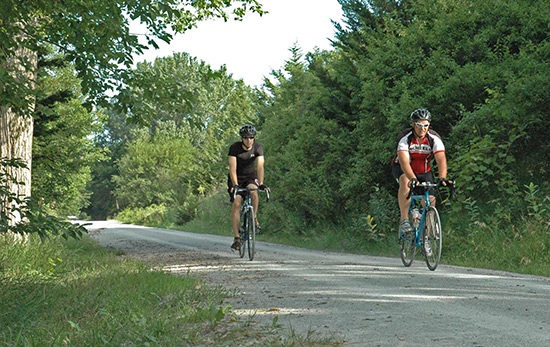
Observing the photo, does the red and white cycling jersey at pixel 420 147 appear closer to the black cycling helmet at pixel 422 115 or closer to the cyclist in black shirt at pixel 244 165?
the black cycling helmet at pixel 422 115

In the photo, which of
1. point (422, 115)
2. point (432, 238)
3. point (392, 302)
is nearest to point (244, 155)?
point (422, 115)

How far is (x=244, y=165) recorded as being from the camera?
422 inches

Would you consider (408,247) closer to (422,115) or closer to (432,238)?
(432,238)

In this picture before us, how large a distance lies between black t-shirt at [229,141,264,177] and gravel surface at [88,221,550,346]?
6.69ft

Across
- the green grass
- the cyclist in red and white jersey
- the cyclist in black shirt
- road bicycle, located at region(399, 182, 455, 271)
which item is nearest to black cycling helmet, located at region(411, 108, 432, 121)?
the cyclist in red and white jersey

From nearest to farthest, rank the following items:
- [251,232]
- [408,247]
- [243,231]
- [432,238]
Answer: [432,238] → [408,247] → [251,232] → [243,231]

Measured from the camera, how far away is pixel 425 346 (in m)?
3.98

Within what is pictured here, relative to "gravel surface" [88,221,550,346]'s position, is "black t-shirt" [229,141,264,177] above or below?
above

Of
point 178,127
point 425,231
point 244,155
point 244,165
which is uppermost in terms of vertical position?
point 178,127

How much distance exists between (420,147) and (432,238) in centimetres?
148

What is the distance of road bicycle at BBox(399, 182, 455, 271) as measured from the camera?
Result: 28.1 ft

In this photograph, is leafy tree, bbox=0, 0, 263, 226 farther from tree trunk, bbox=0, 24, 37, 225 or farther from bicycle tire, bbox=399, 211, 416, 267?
bicycle tire, bbox=399, 211, 416, 267

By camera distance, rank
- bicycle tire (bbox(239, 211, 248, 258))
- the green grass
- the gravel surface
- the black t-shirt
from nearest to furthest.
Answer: the gravel surface, the green grass, the black t-shirt, bicycle tire (bbox(239, 211, 248, 258))

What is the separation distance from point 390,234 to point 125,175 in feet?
207
